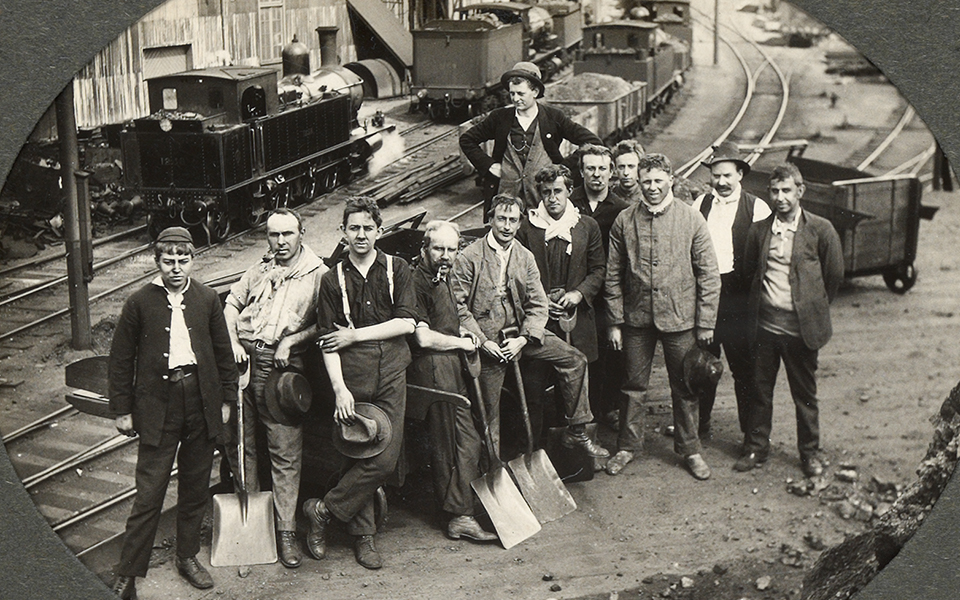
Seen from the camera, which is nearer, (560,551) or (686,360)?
(560,551)

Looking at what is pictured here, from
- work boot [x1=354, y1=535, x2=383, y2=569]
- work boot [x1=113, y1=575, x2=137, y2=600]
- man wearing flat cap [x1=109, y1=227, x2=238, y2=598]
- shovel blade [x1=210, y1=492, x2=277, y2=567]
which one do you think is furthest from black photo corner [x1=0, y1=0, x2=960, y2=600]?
work boot [x1=354, y1=535, x2=383, y2=569]

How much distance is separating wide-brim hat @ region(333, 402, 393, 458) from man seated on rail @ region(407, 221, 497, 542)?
0.66 feet

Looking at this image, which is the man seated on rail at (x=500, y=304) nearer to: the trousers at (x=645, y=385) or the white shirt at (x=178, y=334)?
the trousers at (x=645, y=385)

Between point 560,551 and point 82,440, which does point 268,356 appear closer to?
point 82,440

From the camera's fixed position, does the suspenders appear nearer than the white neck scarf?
Yes

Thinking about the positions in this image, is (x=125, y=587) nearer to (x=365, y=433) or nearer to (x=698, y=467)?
(x=365, y=433)

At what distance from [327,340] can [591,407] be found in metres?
1.13

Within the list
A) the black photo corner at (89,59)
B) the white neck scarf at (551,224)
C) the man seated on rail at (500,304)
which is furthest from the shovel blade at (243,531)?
the white neck scarf at (551,224)

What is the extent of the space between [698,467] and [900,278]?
1032 millimetres

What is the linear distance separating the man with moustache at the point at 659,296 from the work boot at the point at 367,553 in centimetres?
96

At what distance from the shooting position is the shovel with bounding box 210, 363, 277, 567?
3.88 metres

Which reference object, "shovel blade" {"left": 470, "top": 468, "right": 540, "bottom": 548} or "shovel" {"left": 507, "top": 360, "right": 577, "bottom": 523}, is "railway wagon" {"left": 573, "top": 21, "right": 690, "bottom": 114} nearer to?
"shovel" {"left": 507, "top": 360, "right": 577, "bottom": 523}

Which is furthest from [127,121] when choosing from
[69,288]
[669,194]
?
[669,194]

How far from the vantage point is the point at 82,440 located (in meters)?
3.95
